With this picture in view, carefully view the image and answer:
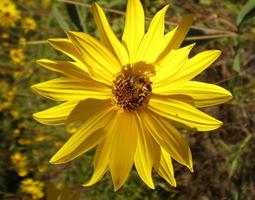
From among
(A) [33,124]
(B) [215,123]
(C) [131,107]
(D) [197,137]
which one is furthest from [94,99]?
(A) [33,124]

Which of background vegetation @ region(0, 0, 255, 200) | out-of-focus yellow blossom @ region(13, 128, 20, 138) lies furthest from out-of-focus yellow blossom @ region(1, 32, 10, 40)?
out-of-focus yellow blossom @ region(13, 128, 20, 138)

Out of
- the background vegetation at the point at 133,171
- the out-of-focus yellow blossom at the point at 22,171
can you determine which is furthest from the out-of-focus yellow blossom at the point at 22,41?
the out-of-focus yellow blossom at the point at 22,171

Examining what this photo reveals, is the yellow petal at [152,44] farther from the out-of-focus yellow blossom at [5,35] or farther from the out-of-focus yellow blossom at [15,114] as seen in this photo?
the out-of-focus yellow blossom at [5,35]

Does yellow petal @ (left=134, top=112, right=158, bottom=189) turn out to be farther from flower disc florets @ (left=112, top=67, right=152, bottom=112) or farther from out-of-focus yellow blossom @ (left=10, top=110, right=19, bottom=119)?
out-of-focus yellow blossom @ (left=10, top=110, right=19, bottom=119)

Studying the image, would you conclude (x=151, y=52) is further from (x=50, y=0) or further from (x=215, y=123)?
(x=50, y=0)

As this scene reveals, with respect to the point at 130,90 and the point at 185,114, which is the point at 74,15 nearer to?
the point at 130,90

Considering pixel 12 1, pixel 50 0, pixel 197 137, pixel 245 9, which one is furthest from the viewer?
pixel 12 1
